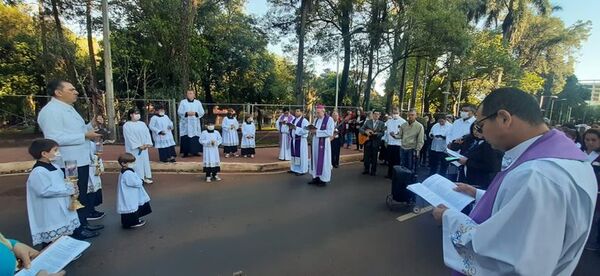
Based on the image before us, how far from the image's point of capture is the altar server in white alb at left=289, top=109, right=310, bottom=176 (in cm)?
833

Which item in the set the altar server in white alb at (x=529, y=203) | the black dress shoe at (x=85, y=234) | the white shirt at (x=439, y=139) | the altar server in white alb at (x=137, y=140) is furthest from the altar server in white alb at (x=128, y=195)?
the white shirt at (x=439, y=139)

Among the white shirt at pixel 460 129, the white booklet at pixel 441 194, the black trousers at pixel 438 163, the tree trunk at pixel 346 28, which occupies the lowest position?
the black trousers at pixel 438 163

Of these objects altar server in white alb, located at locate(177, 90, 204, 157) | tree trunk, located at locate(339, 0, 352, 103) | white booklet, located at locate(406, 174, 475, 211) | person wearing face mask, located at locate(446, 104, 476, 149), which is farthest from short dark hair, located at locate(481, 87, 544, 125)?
tree trunk, located at locate(339, 0, 352, 103)

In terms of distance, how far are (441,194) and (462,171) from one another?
13.4 feet

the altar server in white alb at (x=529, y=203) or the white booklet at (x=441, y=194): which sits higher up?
the altar server in white alb at (x=529, y=203)

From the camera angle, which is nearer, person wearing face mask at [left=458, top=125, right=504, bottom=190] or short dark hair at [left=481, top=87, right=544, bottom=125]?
short dark hair at [left=481, top=87, right=544, bottom=125]

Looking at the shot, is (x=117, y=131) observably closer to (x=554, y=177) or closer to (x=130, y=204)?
(x=130, y=204)

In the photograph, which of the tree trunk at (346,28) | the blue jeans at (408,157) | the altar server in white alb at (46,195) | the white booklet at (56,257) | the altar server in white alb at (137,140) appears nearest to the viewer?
the white booklet at (56,257)

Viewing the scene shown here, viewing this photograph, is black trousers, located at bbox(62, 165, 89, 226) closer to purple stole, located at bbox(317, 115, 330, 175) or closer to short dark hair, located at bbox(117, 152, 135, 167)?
short dark hair, located at bbox(117, 152, 135, 167)

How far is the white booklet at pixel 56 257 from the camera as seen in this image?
6.77ft

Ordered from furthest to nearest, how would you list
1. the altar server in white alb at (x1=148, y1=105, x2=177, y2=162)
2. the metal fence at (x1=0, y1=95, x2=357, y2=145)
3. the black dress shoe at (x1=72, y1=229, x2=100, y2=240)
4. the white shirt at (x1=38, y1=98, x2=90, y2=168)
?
the metal fence at (x1=0, y1=95, x2=357, y2=145) < the altar server in white alb at (x1=148, y1=105, x2=177, y2=162) < the black dress shoe at (x1=72, y1=229, x2=100, y2=240) < the white shirt at (x1=38, y1=98, x2=90, y2=168)

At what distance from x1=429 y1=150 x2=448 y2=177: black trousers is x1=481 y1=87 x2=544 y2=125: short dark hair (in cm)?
734

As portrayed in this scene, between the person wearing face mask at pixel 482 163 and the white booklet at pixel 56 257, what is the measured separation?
184 inches

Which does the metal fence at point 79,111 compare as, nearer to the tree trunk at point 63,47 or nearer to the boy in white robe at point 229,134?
the boy in white robe at point 229,134
